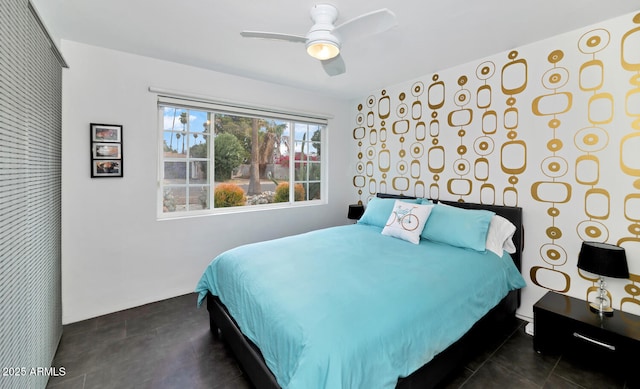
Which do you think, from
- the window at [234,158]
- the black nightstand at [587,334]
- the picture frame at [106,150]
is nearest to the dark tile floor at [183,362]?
the black nightstand at [587,334]

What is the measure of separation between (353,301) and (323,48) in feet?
5.04

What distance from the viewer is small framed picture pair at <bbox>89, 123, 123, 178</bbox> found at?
2.42 meters

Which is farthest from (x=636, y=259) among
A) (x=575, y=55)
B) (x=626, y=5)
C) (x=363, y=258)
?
(x=363, y=258)

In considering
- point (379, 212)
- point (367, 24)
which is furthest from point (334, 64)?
point (379, 212)

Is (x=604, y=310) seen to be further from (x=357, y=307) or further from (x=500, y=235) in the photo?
(x=357, y=307)

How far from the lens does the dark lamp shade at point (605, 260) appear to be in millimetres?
1777

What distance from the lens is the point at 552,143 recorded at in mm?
2295

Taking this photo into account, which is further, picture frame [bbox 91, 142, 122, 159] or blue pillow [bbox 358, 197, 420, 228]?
blue pillow [bbox 358, 197, 420, 228]

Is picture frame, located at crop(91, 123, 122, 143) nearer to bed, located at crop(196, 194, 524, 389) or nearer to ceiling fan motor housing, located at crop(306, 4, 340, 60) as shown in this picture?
bed, located at crop(196, 194, 524, 389)

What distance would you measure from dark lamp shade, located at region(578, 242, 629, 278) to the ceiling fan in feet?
6.72

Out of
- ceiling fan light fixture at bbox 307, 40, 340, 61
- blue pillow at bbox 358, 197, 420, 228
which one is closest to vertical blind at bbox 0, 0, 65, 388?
ceiling fan light fixture at bbox 307, 40, 340, 61

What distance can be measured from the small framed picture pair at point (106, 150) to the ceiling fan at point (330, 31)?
5.63 ft

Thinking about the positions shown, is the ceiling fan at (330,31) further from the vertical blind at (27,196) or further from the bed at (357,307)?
the bed at (357,307)

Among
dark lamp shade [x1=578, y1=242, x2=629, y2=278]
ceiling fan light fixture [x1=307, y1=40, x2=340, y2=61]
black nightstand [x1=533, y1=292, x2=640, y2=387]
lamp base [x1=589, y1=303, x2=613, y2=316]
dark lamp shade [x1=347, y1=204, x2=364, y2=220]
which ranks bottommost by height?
black nightstand [x1=533, y1=292, x2=640, y2=387]
